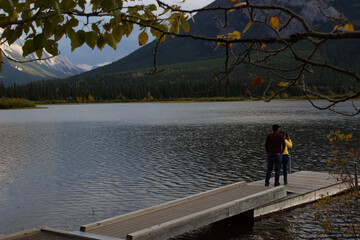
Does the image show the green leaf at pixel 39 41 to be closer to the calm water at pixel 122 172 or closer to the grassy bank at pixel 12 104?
the calm water at pixel 122 172

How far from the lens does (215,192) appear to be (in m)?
15.6

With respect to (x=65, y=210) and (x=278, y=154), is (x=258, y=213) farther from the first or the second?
(x=65, y=210)

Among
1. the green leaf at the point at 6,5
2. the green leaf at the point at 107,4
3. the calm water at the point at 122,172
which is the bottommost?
the calm water at the point at 122,172

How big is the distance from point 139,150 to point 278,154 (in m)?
23.1

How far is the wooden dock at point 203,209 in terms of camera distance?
10898 mm

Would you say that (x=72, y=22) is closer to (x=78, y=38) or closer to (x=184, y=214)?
(x=78, y=38)

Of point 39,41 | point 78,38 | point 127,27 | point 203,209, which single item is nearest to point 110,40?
point 127,27

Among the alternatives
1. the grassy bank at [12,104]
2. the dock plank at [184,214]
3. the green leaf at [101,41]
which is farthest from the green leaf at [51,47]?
the grassy bank at [12,104]

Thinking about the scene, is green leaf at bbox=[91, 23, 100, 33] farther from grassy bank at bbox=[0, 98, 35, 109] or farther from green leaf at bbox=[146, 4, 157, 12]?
grassy bank at bbox=[0, 98, 35, 109]

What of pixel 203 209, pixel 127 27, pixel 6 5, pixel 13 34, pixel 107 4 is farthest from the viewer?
pixel 203 209

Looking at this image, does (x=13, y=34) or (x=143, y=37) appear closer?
(x=13, y=34)

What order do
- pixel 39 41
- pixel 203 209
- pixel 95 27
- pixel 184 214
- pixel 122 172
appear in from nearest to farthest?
pixel 39 41 < pixel 95 27 < pixel 184 214 < pixel 203 209 < pixel 122 172

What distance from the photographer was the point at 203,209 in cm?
1345

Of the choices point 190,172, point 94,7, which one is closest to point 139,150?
point 190,172
